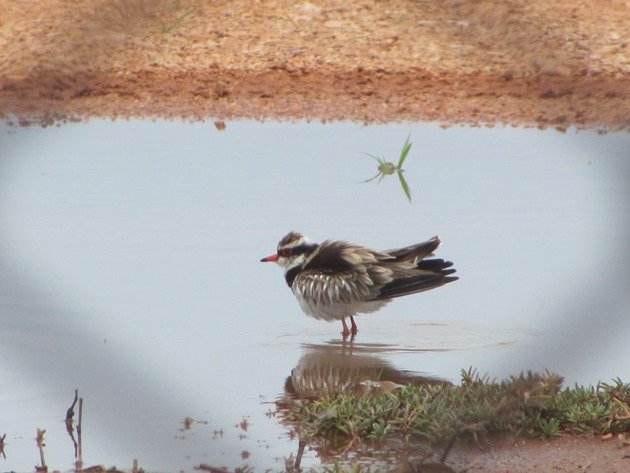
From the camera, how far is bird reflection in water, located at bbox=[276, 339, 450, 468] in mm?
4887

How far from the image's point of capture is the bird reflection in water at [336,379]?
16.0 ft

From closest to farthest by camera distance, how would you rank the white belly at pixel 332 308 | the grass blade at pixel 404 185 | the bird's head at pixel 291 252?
the white belly at pixel 332 308 < the bird's head at pixel 291 252 < the grass blade at pixel 404 185

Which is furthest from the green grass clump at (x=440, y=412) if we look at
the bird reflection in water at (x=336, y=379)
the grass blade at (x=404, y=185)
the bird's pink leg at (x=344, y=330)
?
the grass blade at (x=404, y=185)

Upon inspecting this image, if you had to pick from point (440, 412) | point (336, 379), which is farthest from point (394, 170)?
point (440, 412)

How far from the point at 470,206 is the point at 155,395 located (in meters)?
6.83

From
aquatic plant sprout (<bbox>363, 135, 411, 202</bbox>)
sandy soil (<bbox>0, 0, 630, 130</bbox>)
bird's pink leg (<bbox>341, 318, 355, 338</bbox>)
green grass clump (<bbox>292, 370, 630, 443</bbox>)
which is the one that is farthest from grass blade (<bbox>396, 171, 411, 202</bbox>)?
green grass clump (<bbox>292, 370, 630, 443</bbox>)

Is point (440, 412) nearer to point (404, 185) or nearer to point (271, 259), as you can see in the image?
point (271, 259)

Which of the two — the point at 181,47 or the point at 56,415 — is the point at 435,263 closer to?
the point at 56,415

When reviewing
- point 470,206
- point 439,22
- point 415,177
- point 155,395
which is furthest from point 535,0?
point 415,177

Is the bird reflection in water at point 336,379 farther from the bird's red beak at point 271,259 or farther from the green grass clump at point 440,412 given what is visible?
the bird's red beak at point 271,259

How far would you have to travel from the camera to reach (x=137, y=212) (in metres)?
8.16

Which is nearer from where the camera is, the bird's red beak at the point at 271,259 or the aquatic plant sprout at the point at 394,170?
the bird's red beak at the point at 271,259

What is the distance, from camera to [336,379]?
6410mm

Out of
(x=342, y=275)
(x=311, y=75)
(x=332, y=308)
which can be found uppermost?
(x=311, y=75)
